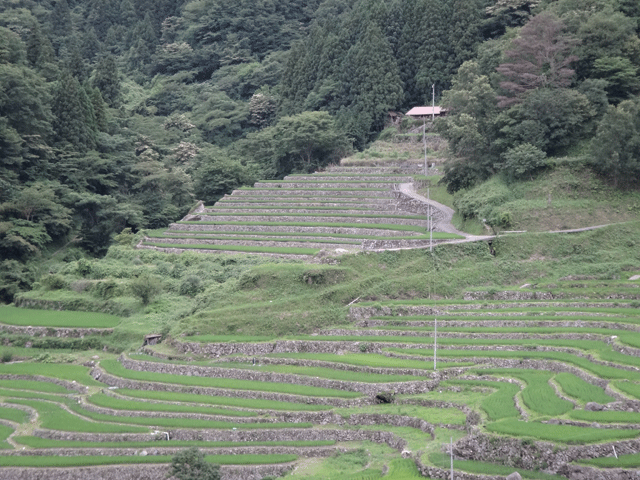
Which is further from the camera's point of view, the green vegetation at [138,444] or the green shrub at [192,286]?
the green shrub at [192,286]

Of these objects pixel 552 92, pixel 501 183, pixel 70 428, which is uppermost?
pixel 552 92

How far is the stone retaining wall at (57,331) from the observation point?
4716 centimetres

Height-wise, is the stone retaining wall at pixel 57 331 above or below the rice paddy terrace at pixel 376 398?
below

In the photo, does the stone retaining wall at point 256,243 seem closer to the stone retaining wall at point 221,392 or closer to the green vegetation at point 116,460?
the stone retaining wall at point 221,392

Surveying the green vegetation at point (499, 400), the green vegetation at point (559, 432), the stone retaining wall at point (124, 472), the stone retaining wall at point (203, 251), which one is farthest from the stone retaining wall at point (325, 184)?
the green vegetation at point (559, 432)

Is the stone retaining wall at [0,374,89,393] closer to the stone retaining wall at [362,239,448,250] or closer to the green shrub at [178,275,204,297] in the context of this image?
the green shrub at [178,275,204,297]

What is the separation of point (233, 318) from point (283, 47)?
6376 centimetres

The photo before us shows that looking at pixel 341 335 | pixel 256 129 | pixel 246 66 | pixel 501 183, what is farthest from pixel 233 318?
pixel 246 66

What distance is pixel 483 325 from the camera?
3869cm

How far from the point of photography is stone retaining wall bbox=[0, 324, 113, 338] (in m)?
47.2

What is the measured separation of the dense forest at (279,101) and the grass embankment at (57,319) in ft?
19.4

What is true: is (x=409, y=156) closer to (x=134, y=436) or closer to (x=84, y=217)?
(x=84, y=217)

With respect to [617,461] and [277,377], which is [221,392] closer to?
[277,377]

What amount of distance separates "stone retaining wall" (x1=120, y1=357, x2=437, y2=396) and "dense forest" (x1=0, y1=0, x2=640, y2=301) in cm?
1950
